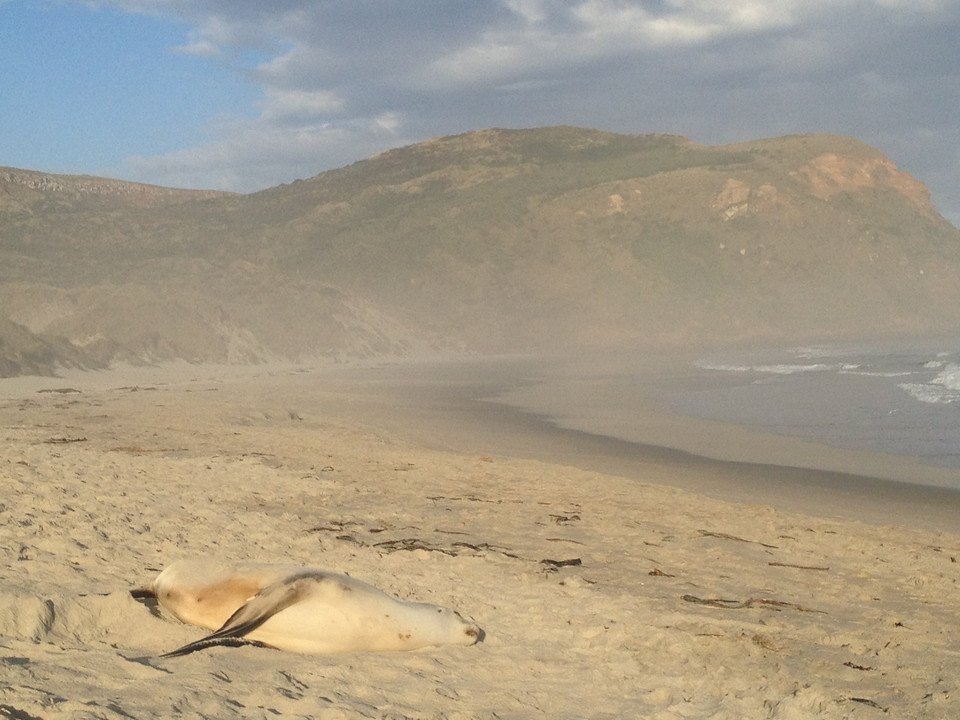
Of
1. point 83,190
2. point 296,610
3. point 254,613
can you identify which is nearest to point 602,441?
point 296,610

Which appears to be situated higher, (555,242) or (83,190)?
(83,190)

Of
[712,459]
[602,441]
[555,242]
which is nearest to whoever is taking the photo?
[712,459]

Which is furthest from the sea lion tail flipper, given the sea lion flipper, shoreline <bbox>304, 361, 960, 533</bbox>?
shoreline <bbox>304, 361, 960, 533</bbox>

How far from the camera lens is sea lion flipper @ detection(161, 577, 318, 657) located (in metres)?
3.76

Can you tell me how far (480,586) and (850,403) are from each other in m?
17.2

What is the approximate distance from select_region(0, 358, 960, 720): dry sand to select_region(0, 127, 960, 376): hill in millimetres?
38688

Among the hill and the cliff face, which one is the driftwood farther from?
the cliff face

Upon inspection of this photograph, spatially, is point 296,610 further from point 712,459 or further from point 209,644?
point 712,459

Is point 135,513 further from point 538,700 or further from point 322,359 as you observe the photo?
point 322,359

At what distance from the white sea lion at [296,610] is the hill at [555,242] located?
43179mm

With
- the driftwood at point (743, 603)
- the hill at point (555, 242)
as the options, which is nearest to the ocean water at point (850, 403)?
the driftwood at point (743, 603)

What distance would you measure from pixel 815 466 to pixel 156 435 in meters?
9.37

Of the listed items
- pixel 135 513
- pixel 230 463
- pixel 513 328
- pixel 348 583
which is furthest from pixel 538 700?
pixel 513 328

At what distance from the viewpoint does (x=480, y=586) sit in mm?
5648
